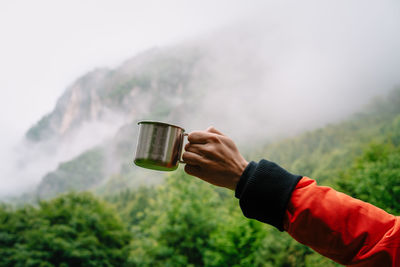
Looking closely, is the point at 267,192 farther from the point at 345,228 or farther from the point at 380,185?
the point at 380,185

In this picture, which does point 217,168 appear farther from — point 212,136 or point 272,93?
point 272,93

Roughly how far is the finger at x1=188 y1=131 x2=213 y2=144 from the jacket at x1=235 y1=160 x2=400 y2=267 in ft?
1.04

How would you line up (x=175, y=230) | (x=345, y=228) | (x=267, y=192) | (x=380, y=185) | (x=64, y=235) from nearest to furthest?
(x=345, y=228) < (x=267, y=192) < (x=380, y=185) < (x=175, y=230) < (x=64, y=235)

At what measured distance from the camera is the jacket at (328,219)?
1052 mm

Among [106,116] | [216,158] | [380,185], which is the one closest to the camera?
[216,158]

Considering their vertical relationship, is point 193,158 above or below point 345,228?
above

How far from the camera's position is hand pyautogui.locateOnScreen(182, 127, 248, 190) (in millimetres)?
1363

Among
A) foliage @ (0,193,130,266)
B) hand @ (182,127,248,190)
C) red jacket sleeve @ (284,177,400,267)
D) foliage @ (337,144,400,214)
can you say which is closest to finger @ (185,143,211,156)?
hand @ (182,127,248,190)

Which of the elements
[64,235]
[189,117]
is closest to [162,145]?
[64,235]

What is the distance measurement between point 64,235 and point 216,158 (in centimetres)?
2457

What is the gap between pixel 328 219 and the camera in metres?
1.09

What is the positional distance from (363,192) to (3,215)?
26.4 meters

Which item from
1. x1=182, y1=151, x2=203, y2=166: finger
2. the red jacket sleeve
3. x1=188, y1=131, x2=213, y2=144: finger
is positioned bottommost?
the red jacket sleeve

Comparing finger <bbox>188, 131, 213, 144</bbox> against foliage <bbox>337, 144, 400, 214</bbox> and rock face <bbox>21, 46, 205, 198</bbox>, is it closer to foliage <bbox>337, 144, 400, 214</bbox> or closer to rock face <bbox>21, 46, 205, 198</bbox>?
foliage <bbox>337, 144, 400, 214</bbox>
